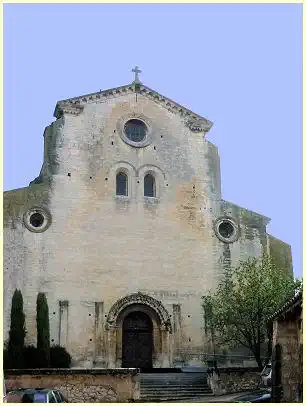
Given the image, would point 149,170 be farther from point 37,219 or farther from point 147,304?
point 147,304

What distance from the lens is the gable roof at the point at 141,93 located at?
3691cm

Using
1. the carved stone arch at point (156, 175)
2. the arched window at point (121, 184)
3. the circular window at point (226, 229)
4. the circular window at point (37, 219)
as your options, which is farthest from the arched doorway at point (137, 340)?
the carved stone arch at point (156, 175)

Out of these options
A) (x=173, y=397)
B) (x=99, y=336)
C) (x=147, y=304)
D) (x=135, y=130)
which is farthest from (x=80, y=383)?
(x=135, y=130)

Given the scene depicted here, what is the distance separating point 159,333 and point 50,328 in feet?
19.1

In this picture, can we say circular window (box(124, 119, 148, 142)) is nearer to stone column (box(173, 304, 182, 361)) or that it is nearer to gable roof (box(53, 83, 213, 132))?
gable roof (box(53, 83, 213, 132))

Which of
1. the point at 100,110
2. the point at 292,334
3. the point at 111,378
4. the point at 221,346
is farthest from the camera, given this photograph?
the point at 100,110

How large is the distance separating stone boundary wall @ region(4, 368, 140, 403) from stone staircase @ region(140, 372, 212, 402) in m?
1.99

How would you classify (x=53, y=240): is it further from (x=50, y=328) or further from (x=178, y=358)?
(x=178, y=358)

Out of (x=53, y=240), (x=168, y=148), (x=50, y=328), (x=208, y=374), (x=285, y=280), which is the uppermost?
(x=168, y=148)

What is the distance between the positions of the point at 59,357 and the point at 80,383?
7110mm

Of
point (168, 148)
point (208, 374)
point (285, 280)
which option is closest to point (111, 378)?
point (208, 374)

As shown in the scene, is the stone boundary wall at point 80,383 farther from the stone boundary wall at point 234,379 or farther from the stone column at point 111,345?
the stone column at point 111,345

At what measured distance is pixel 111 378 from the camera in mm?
25250

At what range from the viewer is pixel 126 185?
119 feet
